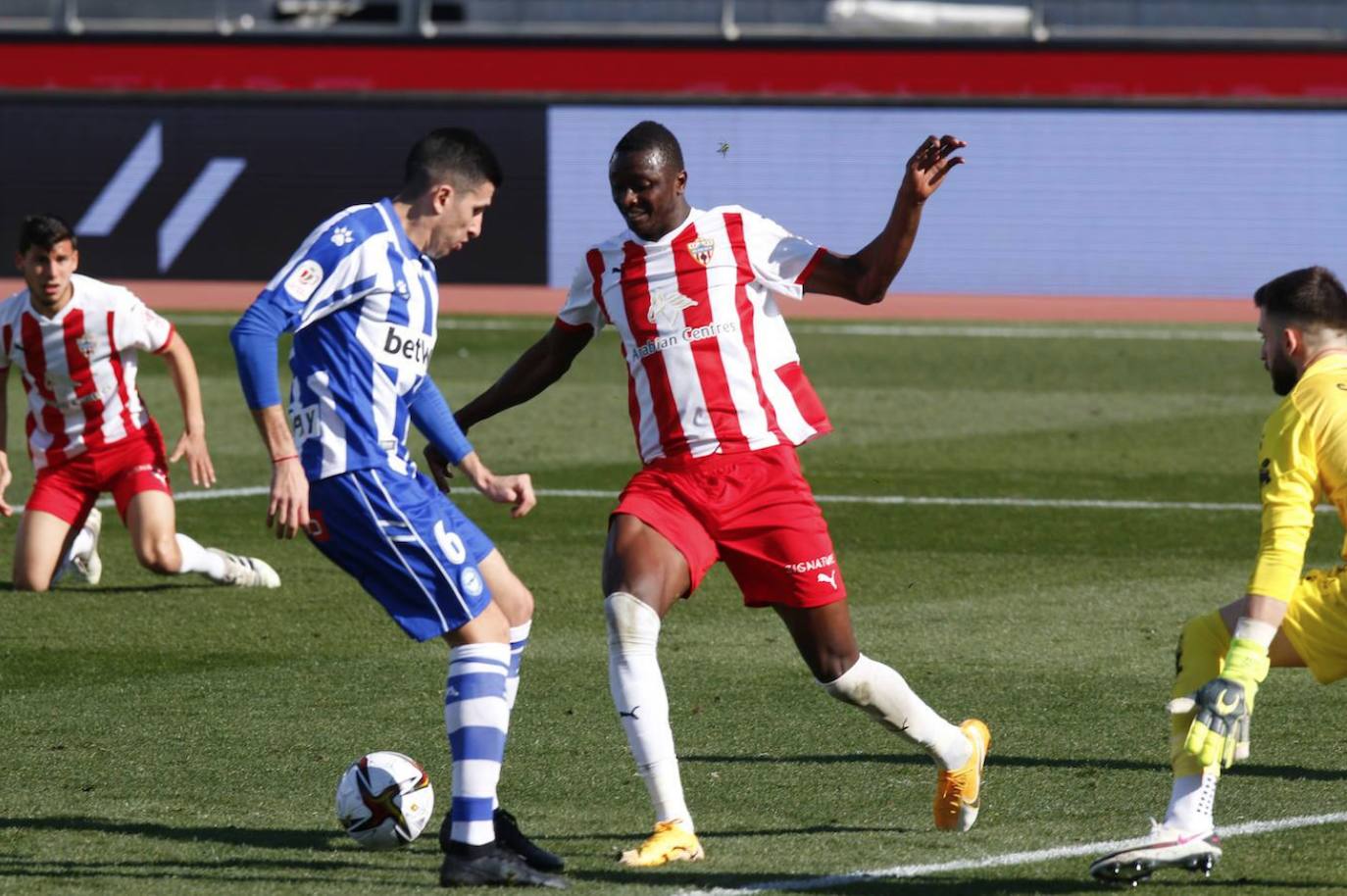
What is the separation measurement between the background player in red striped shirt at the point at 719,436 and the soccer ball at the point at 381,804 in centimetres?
65

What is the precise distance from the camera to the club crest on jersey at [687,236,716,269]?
6156 millimetres

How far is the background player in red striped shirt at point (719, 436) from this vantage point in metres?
5.82

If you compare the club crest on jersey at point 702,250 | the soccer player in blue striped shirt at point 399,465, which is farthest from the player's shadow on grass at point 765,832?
the club crest on jersey at point 702,250

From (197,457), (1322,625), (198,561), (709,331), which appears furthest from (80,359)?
(1322,625)

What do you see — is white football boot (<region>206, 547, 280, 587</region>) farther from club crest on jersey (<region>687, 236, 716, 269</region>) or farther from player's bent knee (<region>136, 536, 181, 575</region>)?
club crest on jersey (<region>687, 236, 716, 269</region>)

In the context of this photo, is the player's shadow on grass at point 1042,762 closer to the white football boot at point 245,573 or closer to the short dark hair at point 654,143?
the short dark hair at point 654,143

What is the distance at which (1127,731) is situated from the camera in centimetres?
738

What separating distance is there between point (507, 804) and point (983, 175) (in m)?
26.3

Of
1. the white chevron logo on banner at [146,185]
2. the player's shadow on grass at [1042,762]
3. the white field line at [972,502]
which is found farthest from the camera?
the white chevron logo on banner at [146,185]

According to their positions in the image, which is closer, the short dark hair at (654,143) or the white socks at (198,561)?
the short dark hair at (654,143)

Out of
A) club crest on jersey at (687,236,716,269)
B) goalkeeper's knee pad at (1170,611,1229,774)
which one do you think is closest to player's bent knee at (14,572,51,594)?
club crest on jersey at (687,236,716,269)

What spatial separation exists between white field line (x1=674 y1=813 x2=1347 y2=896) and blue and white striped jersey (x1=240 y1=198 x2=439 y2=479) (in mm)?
1470

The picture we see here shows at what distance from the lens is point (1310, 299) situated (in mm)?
5426

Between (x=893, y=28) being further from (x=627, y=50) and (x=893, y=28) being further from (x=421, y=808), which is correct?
(x=421, y=808)
